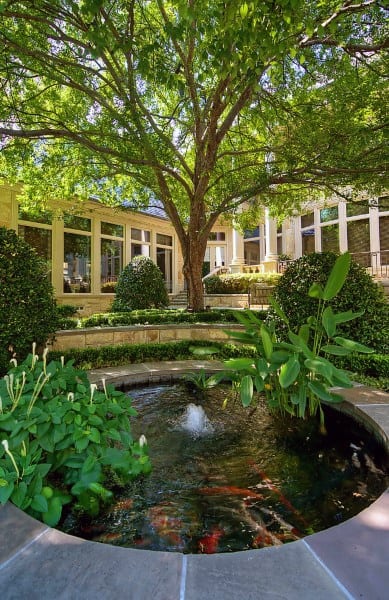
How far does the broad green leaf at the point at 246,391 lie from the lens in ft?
8.47

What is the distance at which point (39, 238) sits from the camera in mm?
12039

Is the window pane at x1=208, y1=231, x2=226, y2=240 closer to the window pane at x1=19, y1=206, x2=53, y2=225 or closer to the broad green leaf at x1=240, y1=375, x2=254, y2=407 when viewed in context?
the window pane at x1=19, y1=206, x2=53, y2=225

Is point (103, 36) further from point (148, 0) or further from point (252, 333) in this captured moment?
point (148, 0)

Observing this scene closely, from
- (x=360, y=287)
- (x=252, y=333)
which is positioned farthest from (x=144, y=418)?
(x=360, y=287)

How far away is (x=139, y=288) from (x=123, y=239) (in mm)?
6162

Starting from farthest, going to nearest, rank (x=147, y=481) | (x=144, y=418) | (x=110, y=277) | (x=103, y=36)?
(x=110, y=277) → (x=144, y=418) → (x=103, y=36) → (x=147, y=481)

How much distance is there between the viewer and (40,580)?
1.22 metres

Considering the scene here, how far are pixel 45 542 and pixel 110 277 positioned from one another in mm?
13780

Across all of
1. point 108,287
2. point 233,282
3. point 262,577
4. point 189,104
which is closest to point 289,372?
point 262,577

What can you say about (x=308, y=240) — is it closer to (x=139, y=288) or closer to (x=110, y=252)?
(x=110, y=252)

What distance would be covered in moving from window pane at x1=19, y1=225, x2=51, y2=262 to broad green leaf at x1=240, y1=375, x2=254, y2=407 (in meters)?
11.0

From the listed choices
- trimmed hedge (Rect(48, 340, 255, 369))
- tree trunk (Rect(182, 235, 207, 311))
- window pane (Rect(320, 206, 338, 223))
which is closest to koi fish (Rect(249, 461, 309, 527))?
trimmed hedge (Rect(48, 340, 255, 369))

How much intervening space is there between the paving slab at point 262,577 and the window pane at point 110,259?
13693mm

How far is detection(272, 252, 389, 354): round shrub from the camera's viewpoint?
4.69 metres
